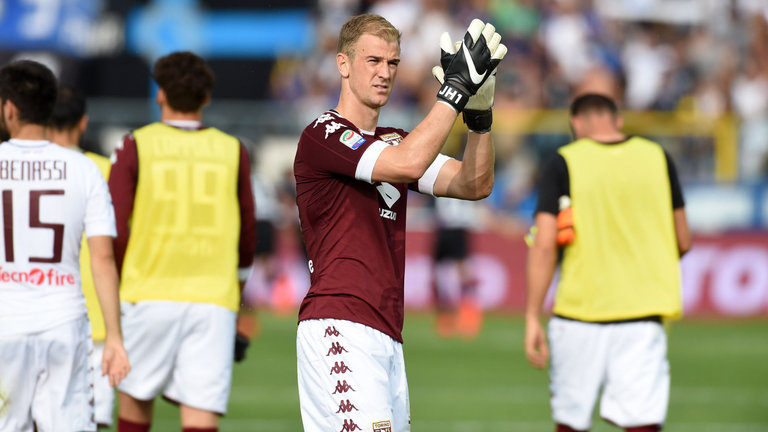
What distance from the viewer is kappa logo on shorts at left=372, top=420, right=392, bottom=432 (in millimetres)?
5160

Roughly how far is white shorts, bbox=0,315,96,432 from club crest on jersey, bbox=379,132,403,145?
5.86ft

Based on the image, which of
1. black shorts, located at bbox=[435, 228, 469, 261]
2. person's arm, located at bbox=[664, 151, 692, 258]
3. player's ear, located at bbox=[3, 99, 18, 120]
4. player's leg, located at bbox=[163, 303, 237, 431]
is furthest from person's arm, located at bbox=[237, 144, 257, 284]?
black shorts, located at bbox=[435, 228, 469, 261]

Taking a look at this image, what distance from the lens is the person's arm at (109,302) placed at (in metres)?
5.80

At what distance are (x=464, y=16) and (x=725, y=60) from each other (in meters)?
5.37

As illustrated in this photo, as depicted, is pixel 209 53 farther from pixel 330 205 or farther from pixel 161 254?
pixel 330 205

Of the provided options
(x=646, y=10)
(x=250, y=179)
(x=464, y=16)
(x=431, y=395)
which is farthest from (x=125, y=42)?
(x=250, y=179)

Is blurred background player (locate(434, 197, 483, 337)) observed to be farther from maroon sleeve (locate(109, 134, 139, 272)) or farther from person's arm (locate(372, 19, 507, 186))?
person's arm (locate(372, 19, 507, 186))

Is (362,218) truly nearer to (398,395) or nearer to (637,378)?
(398,395)

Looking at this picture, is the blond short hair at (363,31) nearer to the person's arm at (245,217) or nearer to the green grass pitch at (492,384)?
A: the person's arm at (245,217)

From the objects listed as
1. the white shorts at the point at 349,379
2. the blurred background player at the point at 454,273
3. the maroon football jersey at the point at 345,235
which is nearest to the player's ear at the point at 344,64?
the maroon football jersey at the point at 345,235

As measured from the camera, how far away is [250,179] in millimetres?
7500

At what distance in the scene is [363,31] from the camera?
→ 5.38 metres

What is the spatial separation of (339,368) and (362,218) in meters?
0.66

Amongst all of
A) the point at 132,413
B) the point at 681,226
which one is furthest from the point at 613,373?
the point at 132,413
